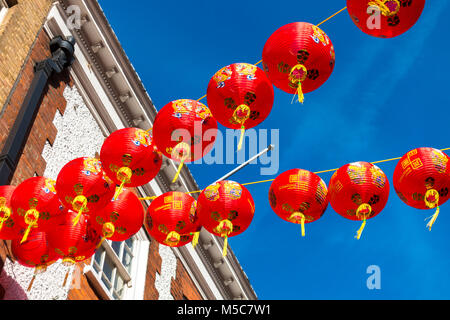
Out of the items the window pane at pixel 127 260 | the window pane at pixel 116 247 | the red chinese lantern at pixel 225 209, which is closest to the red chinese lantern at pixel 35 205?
the red chinese lantern at pixel 225 209

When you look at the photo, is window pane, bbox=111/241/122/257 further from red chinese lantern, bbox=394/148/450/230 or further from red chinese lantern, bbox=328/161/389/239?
red chinese lantern, bbox=394/148/450/230

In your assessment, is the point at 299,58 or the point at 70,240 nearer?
the point at 299,58

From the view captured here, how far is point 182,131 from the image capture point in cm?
769

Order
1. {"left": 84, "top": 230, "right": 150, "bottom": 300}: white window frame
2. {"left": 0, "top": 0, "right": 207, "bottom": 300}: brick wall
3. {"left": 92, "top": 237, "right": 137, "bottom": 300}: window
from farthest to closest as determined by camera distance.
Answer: {"left": 92, "top": 237, "right": 137, "bottom": 300}: window
{"left": 84, "top": 230, "right": 150, "bottom": 300}: white window frame
{"left": 0, "top": 0, "right": 207, "bottom": 300}: brick wall

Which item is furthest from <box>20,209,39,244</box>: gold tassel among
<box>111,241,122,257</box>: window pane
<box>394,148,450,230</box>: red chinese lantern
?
<box>111,241,122,257</box>: window pane

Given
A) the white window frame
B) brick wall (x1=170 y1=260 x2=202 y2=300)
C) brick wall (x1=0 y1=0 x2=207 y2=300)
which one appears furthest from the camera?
brick wall (x1=170 y1=260 x2=202 y2=300)

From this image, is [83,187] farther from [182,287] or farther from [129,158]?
[182,287]

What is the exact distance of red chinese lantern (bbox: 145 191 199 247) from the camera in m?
8.25

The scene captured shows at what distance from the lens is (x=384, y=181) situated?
7.70m

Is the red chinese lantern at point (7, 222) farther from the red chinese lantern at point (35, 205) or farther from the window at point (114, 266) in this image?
the window at point (114, 266)

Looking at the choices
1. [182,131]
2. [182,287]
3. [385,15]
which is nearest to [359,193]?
[385,15]

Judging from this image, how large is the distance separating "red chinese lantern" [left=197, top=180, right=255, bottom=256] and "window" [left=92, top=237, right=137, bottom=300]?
14.3 ft

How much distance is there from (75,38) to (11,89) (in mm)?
3095

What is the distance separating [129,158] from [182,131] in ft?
2.57
